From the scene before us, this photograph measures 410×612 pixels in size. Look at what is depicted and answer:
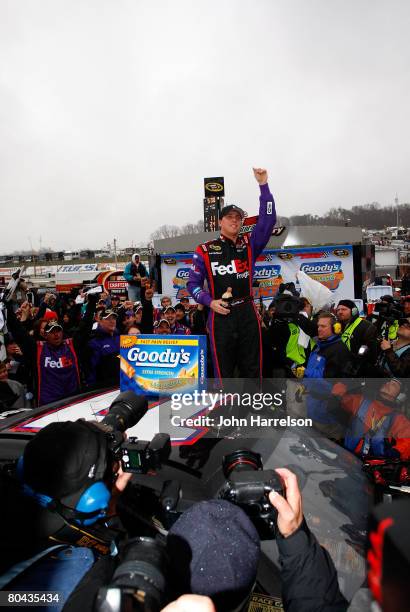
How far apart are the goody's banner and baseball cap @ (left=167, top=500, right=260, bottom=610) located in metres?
10.3

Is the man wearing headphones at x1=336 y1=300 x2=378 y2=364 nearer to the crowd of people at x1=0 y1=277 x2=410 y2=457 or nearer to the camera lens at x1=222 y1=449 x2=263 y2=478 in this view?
the crowd of people at x1=0 y1=277 x2=410 y2=457

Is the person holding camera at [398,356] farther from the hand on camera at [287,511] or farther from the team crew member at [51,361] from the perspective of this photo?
the team crew member at [51,361]

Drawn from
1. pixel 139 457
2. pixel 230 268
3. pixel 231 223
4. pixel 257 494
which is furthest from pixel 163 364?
pixel 257 494

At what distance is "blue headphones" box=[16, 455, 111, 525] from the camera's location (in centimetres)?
122

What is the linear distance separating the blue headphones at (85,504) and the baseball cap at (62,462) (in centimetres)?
2

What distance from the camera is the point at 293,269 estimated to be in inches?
470

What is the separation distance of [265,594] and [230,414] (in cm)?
128

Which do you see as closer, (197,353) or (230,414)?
(230,414)

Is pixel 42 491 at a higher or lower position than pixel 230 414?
higher

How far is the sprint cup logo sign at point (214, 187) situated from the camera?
23234mm

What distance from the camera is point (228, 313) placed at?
2.97m

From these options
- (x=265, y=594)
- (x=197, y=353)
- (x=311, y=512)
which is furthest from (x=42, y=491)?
(x=197, y=353)

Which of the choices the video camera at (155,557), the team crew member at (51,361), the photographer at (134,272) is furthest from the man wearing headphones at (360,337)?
the photographer at (134,272)

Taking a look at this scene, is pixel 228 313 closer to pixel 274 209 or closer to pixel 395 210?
pixel 274 209
